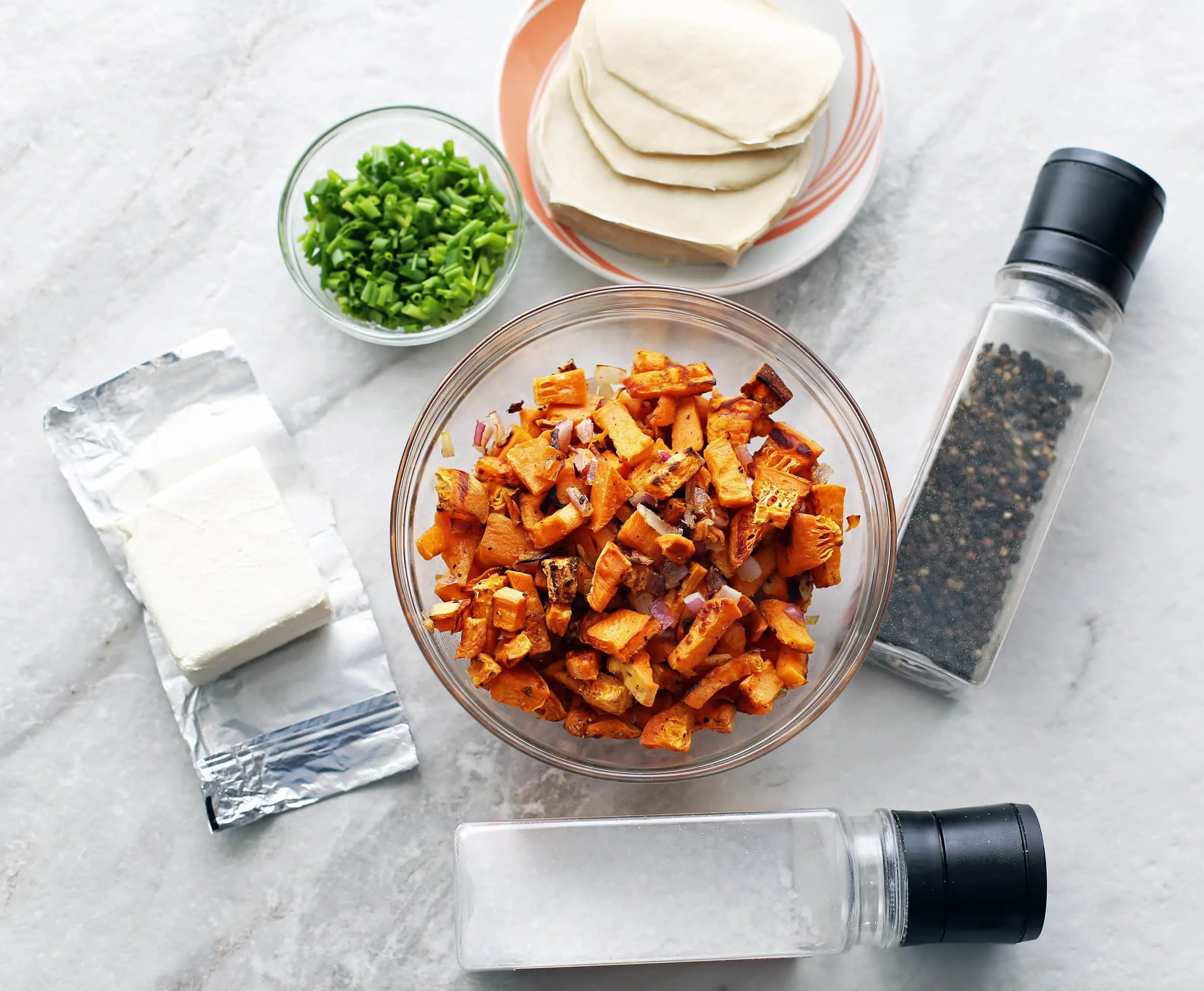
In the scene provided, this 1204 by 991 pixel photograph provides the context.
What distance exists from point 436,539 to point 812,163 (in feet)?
3.10

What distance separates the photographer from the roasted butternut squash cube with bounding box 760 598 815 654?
4.17ft

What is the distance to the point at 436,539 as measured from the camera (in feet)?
4.43

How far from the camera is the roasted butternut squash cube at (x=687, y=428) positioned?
52.2 inches

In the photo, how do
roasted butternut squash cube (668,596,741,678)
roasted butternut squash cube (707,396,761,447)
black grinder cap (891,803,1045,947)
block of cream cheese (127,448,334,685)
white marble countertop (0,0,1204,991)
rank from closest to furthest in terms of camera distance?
roasted butternut squash cube (668,596,741,678)
roasted butternut squash cube (707,396,761,447)
black grinder cap (891,803,1045,947)
block of cream cheese (127,448,334,685)
white marble countertop (0,0,1204,991)

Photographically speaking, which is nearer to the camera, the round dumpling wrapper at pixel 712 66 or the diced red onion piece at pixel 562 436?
the diced red onion piece at pixel 562 436

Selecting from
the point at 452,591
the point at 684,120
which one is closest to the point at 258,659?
the point at 452,591

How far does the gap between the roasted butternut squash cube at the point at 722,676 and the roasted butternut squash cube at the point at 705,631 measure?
0.03 metres

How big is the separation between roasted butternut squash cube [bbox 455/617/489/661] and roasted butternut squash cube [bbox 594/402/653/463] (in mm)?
285

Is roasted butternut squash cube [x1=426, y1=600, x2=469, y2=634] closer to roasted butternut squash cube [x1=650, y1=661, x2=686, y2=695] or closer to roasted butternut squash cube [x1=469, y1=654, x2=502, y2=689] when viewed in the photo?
roasted butternut squash cube [x1=469, y1=654, x2=502, y2=689]

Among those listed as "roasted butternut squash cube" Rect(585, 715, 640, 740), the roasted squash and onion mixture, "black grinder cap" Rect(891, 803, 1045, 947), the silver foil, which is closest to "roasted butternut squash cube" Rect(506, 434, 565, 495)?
the roasted squash and onion mixture

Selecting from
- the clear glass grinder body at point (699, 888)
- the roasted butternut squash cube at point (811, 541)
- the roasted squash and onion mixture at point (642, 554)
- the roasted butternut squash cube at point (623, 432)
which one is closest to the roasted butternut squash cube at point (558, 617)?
the roasted squash and onion mixture at point (642, 554)

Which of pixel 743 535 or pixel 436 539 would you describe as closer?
pixel 743 535

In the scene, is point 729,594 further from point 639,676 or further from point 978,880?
point 978,880

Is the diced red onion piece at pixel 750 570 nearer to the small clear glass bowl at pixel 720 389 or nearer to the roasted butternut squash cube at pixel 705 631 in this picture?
the roasted butternut squash cube at pixel 705 631
